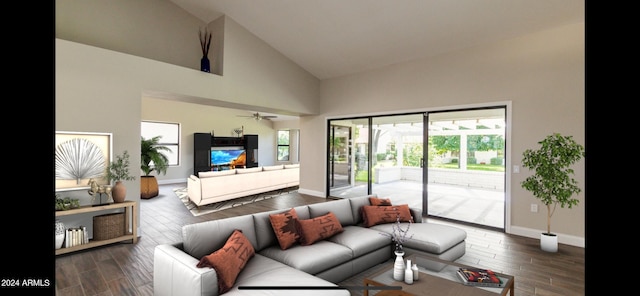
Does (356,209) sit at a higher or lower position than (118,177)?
lower

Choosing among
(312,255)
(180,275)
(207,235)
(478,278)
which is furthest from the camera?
(312,255)

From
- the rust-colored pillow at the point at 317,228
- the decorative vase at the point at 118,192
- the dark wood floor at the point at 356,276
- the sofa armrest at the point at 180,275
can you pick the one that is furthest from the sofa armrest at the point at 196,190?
the sofa armrest at the point at 180,275

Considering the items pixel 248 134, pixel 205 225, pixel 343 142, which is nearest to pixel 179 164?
pixel 248 134

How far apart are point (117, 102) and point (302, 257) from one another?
134 inches

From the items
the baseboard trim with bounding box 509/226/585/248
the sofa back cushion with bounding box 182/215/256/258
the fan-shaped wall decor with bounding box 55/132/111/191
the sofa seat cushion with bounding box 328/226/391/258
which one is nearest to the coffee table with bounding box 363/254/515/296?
the sofa seat cushion with bounding box 328/226/391/258

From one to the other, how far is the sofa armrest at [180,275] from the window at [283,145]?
10.4 m

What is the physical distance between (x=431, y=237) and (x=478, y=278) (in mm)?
817

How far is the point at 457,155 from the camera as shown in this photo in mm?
5191

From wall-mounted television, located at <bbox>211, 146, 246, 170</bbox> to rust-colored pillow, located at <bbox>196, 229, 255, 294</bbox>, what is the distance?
833cm

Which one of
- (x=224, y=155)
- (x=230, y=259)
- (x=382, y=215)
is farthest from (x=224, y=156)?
(x=230, y=259)

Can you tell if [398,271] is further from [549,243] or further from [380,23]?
[380,23]

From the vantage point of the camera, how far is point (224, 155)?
10.7m

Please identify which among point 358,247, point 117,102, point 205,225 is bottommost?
point 358,247
